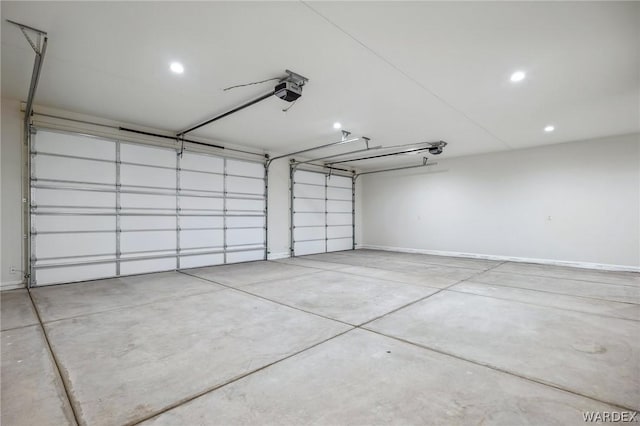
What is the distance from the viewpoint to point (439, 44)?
3.04 m

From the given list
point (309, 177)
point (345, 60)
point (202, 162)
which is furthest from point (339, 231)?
point (345, 60)

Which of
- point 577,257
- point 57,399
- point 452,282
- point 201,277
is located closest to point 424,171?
point 577,257

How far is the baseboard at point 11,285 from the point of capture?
455cm

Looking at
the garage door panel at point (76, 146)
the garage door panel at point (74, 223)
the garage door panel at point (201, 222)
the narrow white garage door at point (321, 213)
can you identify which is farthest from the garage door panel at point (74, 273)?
the narrow white garage door at point (321, 213)

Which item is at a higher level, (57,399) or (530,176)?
(530,176)

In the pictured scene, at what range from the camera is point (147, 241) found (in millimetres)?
5992

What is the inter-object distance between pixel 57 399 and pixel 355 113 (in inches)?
197

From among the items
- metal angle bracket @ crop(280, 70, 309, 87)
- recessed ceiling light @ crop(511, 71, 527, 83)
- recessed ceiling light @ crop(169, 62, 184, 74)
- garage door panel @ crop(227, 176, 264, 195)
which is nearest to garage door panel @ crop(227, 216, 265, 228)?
garage door panel @ crop(227, 176, 264, 195)

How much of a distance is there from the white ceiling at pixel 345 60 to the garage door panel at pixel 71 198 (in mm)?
1490

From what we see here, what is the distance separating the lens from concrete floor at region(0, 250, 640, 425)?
1.76 meters

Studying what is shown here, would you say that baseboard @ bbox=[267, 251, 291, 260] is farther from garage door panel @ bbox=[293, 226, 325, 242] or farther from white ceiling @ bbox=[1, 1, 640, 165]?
white ceiling @ bbox=[1, 1, 640, 165]

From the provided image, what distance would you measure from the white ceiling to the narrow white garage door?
3.78 m

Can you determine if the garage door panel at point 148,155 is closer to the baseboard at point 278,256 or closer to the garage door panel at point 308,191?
the baseboard at point 278,256

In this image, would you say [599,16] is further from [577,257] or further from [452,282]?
[577,257]
